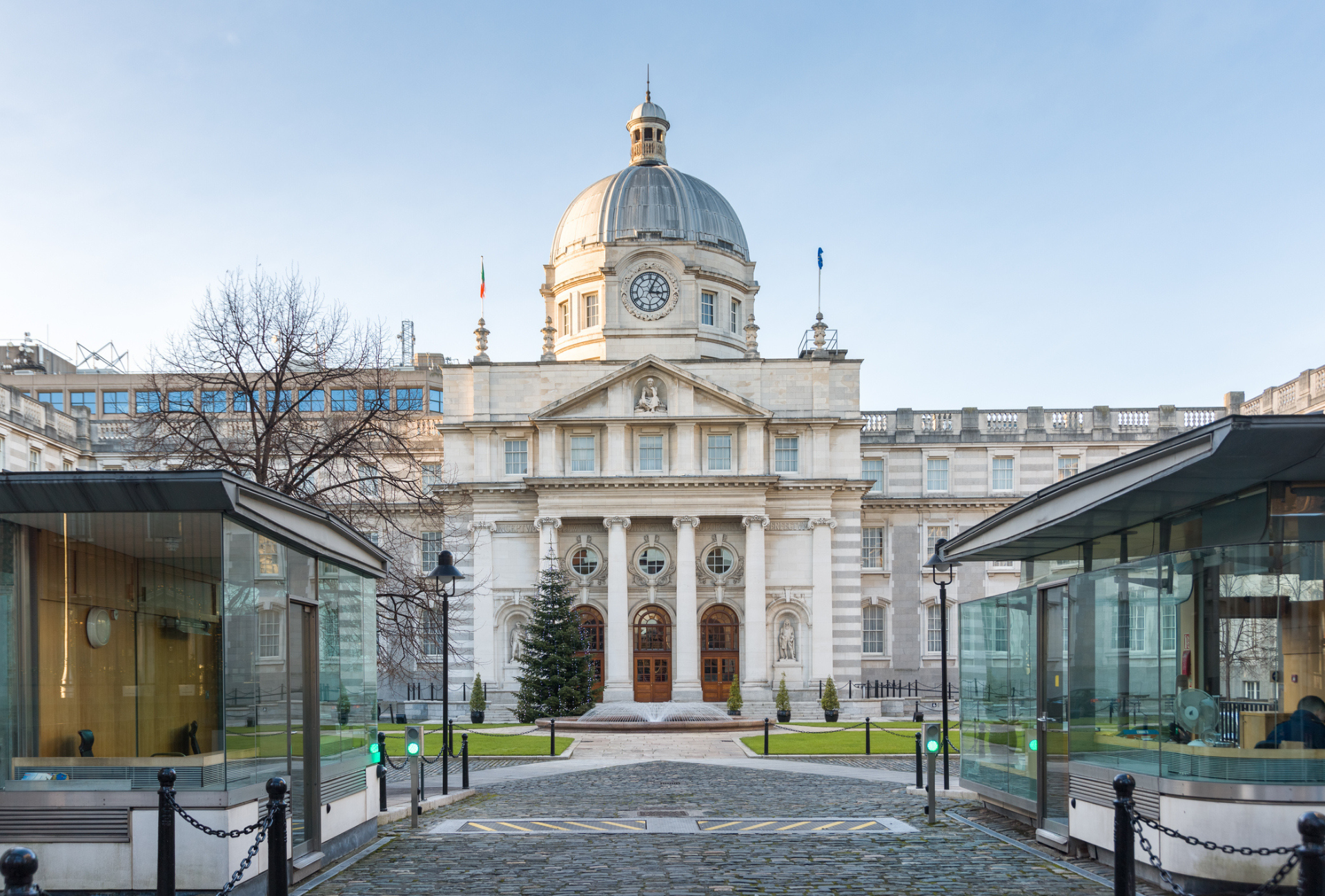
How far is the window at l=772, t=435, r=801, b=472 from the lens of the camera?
168 feet

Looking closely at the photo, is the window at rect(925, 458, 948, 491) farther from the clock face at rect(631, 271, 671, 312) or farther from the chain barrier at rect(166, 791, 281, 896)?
the chain barrier at rect(166, 791, 281, 896)

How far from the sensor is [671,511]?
49156 millimetres

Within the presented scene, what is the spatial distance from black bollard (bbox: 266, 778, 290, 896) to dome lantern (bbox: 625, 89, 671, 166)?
54744mm

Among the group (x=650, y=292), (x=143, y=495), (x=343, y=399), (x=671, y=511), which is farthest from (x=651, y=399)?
(x=143, y=495)

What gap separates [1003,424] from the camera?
57188 mm

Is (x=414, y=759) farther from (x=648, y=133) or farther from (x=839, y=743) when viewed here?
(x=648, y=133)

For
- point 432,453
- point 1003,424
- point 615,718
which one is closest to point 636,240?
point 432,453

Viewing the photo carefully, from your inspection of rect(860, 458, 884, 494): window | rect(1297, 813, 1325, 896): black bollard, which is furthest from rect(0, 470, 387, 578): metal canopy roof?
rect(860, 458, 884, 494): window

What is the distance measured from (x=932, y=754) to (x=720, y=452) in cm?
3329

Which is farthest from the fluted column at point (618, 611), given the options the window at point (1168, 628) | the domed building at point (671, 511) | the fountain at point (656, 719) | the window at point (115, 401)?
the window at point (115, 401)

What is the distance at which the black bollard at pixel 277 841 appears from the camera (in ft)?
A: 32.9

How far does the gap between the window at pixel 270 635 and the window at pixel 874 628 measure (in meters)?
44.6

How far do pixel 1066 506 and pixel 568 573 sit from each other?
37409 millimetres

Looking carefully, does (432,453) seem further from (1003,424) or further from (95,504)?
(95,504)
